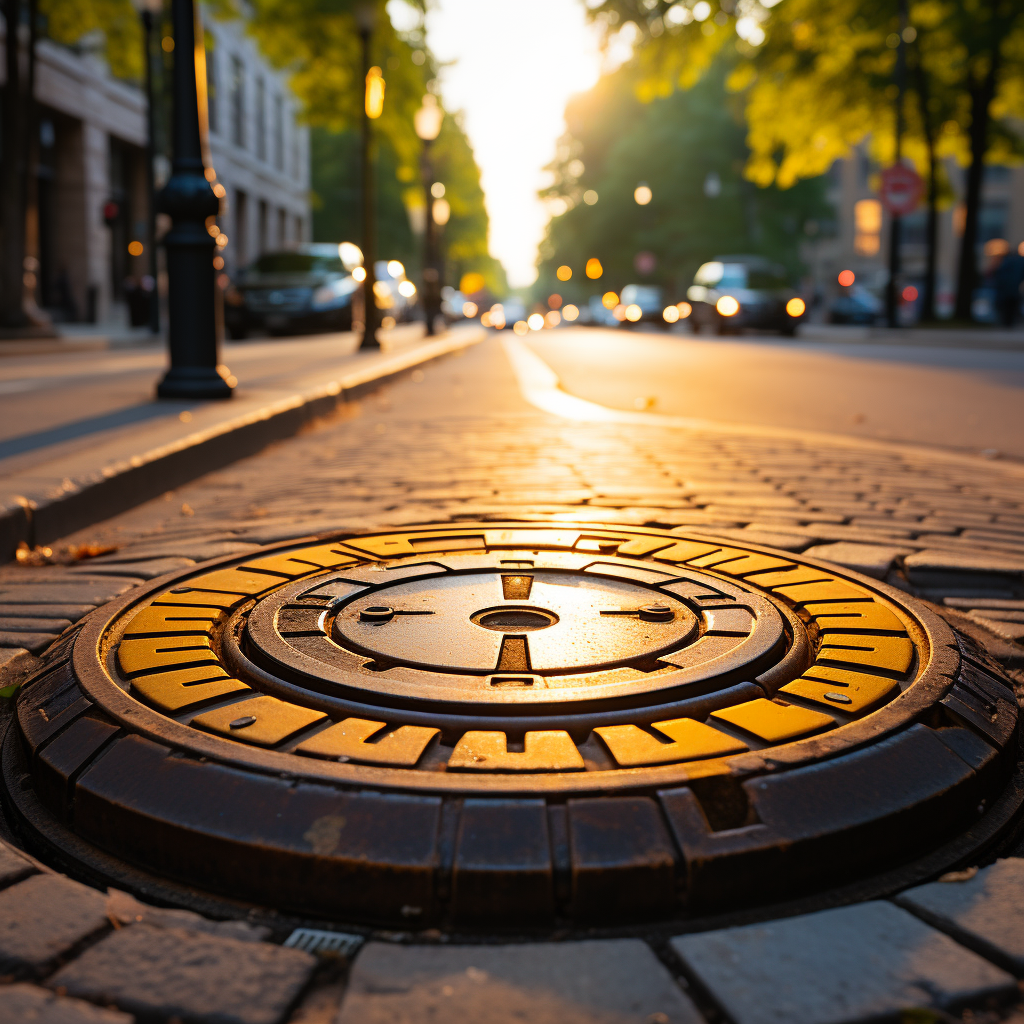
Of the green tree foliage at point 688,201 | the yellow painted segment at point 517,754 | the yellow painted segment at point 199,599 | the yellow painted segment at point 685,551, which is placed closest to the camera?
the yellow painted segment at point 517,754

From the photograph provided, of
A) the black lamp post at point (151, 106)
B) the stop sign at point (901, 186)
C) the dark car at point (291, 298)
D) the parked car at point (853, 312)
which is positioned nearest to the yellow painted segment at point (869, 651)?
the black lamp post at point (151, 106)

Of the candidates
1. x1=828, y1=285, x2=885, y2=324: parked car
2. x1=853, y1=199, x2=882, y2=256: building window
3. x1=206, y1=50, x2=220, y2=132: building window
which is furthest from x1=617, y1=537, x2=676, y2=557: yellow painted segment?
x1=853, y1=199, x2=882, y2=256: building window

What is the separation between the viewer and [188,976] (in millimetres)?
1144

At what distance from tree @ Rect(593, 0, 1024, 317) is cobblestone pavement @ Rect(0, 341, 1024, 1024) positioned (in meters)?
17.2

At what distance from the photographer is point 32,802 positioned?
1574 mm

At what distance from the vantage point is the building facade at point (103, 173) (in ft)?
77.7

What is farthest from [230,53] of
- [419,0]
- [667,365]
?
[667,365]

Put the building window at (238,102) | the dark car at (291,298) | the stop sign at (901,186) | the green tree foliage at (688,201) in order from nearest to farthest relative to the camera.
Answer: the stop sign at (901,186) < the dark car at (291,298) < the building window at (238,102) < the green tree foliage at (688,201)

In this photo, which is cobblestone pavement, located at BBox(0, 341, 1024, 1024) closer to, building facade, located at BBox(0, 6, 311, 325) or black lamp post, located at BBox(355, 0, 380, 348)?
black lamp post, located at BBox(355, 0, 380, 348)

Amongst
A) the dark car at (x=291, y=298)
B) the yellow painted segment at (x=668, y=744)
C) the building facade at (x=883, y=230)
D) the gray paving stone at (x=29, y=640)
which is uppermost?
the building facade at (x=883, y=230)

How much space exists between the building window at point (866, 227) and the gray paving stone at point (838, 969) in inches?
2250

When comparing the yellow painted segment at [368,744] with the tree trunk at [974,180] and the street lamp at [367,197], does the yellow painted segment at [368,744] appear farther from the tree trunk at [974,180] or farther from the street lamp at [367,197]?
the tree trunk at [974,180]

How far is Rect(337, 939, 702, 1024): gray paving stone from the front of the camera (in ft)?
3.54

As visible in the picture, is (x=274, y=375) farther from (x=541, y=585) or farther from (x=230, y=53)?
(x=230, y=53)
